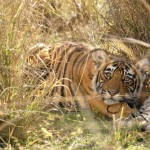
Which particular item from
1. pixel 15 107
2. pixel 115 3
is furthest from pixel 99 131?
pixel 115 3

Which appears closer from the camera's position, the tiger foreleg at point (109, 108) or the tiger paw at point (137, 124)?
the tiger paw at point (137, 124)

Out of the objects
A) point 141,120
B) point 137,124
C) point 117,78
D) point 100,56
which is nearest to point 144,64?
point 117,78

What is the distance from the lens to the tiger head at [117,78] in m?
4.28

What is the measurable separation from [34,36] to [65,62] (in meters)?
0.95

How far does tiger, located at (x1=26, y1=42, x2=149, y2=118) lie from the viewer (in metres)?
4.27

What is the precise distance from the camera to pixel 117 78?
169 inches

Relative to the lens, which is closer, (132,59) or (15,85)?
(15,85)

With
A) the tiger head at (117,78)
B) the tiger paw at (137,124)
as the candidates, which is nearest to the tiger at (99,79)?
the tiger head at (117,78)

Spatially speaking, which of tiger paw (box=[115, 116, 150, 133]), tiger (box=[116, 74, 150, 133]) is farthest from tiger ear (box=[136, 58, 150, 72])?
tiger paw (box=[115, 116, 150, 133])

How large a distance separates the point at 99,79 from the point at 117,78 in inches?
9.2

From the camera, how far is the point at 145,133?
3.74m

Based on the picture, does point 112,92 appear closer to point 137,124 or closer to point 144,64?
point 144,64

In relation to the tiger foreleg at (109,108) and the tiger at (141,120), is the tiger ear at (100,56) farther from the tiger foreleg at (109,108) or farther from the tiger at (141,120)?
the tiger at (141,120)

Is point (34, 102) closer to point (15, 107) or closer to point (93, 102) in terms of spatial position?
point (15, 107)
